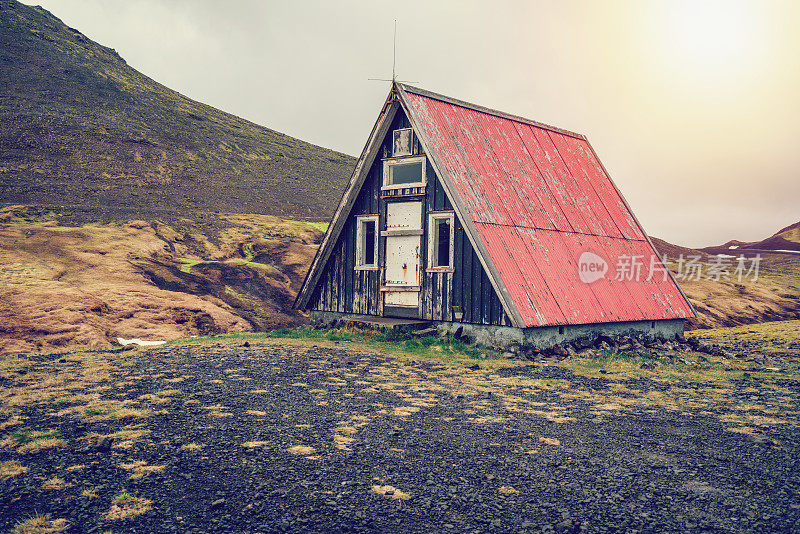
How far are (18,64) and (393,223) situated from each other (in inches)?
2604

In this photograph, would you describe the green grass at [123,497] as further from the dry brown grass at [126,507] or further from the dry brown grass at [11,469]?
the dry brown grass at [11,469]

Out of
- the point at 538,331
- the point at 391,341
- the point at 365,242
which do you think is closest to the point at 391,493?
the point at 538,331

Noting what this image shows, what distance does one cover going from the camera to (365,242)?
19203mm

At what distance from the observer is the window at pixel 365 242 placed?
18984mm

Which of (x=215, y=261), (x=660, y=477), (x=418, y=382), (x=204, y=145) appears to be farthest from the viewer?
(x=204, y=145)

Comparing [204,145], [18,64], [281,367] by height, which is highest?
[18,64]

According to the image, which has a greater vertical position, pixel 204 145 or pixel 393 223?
pixel 204 145

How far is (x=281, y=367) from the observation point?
12.9 meters

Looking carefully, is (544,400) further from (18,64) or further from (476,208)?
(18,64)

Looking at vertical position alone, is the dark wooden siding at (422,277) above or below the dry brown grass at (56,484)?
above

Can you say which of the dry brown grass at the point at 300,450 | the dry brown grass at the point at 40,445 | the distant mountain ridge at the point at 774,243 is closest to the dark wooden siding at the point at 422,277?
the dry brown grass at the point at 300,450

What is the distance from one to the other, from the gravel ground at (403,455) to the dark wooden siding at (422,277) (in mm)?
4455

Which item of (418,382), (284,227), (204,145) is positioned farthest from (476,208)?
(204,145)

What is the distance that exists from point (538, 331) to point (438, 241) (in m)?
3.88
